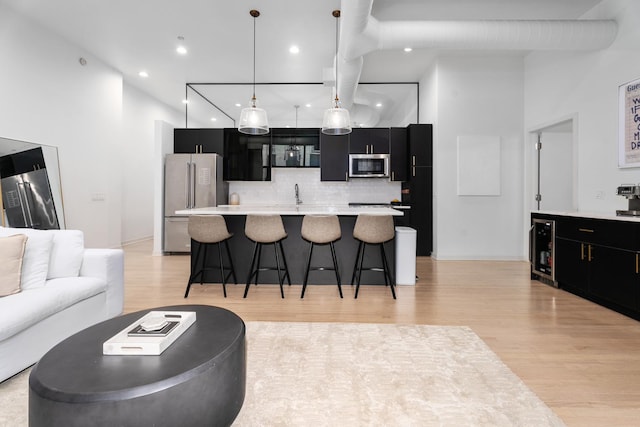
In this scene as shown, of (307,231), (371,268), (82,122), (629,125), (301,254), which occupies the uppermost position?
(82,122)

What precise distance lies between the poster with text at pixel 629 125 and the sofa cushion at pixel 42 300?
17.5 ft

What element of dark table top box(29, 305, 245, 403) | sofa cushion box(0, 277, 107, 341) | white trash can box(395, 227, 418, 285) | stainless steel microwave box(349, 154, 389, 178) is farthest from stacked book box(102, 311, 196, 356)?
stainless steel microwave box(349, 154, 389, 178)

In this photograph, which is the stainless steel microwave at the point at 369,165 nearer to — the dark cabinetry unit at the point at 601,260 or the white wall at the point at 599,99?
the white wall at the point at 599,99

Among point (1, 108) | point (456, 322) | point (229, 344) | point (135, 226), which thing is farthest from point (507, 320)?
point (135, 226)

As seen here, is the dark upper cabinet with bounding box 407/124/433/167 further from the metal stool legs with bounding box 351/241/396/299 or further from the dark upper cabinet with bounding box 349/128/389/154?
the metal stool legs with bounding box 351/241/396/299

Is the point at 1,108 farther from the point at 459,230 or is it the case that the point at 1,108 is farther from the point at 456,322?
the point at 459,230

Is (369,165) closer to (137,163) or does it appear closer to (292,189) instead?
(292,189)

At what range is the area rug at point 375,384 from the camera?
1575mm

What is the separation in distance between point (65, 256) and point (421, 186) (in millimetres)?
5265

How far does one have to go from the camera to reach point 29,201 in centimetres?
456

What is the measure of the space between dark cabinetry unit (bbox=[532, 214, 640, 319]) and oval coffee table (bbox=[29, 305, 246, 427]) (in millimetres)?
3480

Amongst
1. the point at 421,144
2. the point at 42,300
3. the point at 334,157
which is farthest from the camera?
the point at 334,157

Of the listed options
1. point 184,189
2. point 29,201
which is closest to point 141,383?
point 29,201

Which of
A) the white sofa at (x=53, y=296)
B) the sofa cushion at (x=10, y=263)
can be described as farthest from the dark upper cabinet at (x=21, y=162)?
the sofa cushion at (x=10, y=263)
